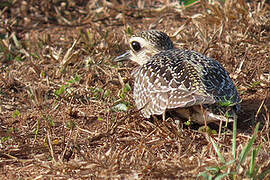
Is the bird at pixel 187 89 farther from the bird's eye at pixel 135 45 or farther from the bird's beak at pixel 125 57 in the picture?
the bird's beak at pixel 125 57

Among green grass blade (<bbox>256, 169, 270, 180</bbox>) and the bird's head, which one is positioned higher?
the bird's head

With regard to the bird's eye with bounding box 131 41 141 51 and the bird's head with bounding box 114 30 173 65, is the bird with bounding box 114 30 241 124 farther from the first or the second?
the bird's eye with bounding box 131 41 141 51

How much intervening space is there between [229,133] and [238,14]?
2874 millimetres

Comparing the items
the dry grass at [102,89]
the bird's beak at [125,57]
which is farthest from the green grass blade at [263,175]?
the bird's beak at [125,57]

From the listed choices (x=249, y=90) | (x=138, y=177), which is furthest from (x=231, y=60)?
(x=138, y=177)

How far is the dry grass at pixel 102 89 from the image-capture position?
3637 millimetres

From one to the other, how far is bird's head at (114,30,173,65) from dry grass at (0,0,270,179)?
348mm

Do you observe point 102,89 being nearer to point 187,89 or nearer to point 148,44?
point 148,44

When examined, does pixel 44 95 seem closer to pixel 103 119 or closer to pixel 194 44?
pixel 103 119

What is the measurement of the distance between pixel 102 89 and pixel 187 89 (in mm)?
1584

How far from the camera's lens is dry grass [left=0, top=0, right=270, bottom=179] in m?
3.64

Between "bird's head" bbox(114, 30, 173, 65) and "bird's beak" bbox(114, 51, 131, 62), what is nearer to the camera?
"bird's head" bbox(114, 30, 173, 65)

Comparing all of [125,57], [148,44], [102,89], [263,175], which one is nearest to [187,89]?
[263,175]

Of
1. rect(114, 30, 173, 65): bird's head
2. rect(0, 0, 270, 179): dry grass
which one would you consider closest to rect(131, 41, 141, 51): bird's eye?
rect(114, 30, 173, 65): bird's head
